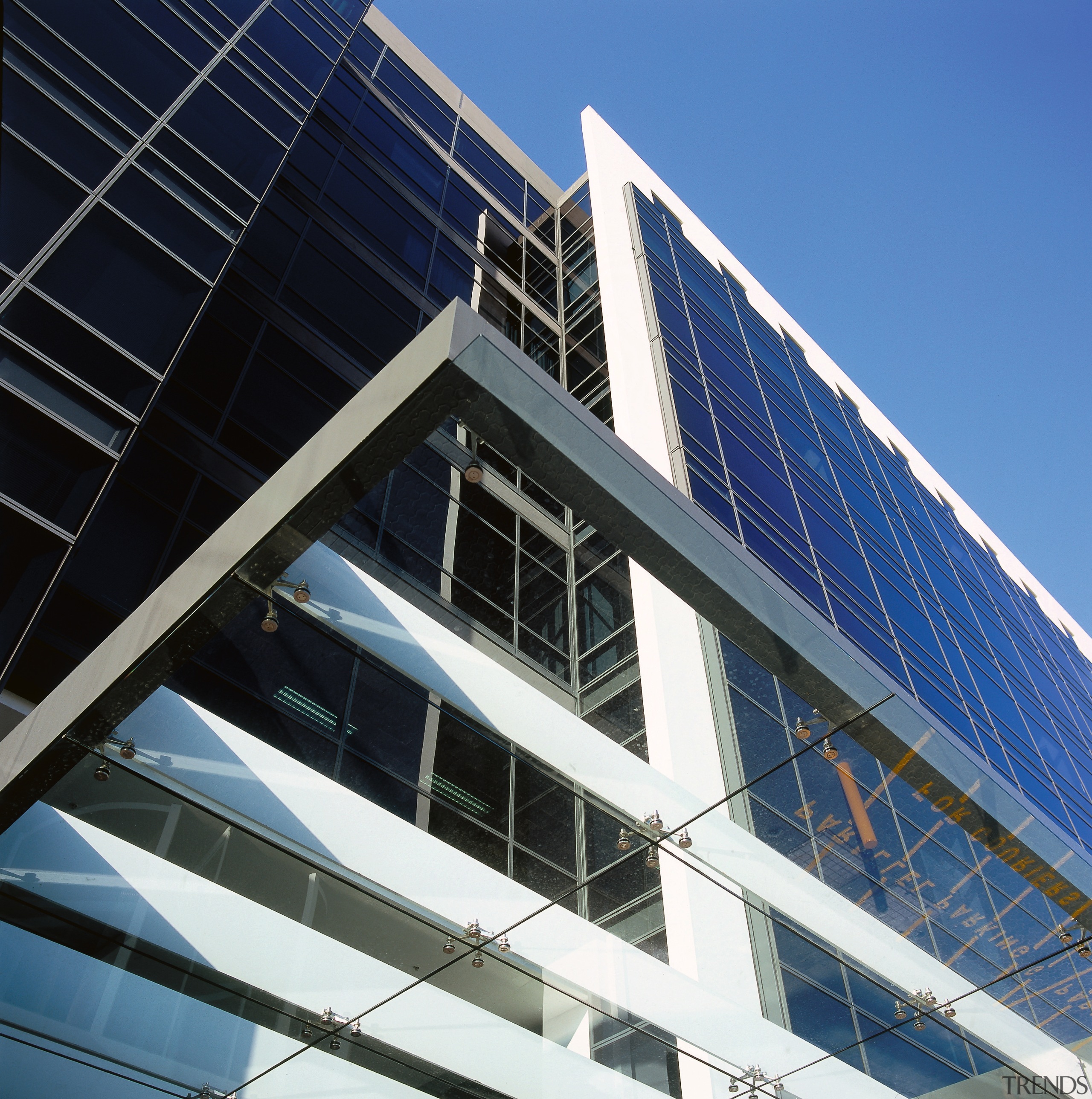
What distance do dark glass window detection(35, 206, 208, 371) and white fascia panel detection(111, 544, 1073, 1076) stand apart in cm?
726

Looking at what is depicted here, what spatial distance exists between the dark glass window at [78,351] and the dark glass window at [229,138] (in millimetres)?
5637

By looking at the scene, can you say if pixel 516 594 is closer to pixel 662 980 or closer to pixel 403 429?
pixel 662 980

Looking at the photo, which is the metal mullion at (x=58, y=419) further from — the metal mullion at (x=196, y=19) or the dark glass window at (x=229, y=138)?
the metal mullion at (x=196, y=19)

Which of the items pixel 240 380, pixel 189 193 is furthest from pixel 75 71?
pixel 240 380

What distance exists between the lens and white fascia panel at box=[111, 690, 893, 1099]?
209 inches

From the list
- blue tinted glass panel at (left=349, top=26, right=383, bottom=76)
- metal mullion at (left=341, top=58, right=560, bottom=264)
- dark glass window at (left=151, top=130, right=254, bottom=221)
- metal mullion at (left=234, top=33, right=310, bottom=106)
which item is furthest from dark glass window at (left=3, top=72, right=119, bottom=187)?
blue tinted glass panel at (left=349, top=26, right=383, bottom=76)

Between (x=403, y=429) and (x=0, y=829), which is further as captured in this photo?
(x=0, y=829)

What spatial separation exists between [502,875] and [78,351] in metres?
7.57

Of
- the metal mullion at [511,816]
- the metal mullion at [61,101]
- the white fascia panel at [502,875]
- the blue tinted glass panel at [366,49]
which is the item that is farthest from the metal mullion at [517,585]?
the blue tinted glass panel at [366,49]

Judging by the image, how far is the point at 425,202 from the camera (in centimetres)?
2469

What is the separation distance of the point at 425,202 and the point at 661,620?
68.1ft

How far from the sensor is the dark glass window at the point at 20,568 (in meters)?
8.19

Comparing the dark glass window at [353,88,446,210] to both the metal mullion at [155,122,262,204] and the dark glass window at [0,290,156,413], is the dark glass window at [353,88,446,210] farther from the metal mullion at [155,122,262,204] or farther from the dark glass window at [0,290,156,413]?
the dark glass window at [0,290,156,413]

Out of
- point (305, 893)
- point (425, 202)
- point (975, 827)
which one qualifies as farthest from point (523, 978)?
point (425, 202)
